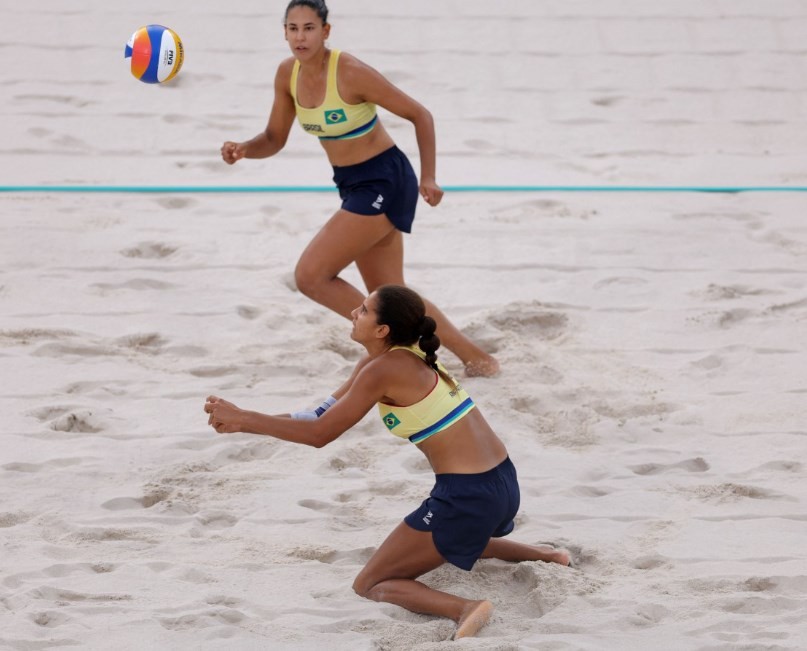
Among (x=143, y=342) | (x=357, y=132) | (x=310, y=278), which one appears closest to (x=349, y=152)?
(x=357, y=132)

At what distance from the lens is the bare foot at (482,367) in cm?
491

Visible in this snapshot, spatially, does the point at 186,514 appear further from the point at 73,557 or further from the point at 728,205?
the point at 728,205

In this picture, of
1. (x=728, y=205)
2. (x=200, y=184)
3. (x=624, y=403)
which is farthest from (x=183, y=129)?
(x=624, y=403)

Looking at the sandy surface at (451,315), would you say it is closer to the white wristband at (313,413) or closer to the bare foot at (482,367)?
the bare foot at (482,367)

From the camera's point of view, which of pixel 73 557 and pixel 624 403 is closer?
pixel 73 557

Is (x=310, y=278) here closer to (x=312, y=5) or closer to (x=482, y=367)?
(x=482, y=367)

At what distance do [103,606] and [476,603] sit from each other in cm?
100

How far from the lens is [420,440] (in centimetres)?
345

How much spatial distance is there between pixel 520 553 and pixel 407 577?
389mm

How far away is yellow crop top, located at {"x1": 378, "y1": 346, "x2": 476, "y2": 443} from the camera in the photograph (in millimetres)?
3398

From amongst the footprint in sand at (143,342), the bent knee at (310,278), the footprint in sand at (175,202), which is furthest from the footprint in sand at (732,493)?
the footprint in sand at (175,202)

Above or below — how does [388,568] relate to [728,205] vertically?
below

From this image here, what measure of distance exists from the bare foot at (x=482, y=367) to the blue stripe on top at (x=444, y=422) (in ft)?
4.76

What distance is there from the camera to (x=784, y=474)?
4.19 m
